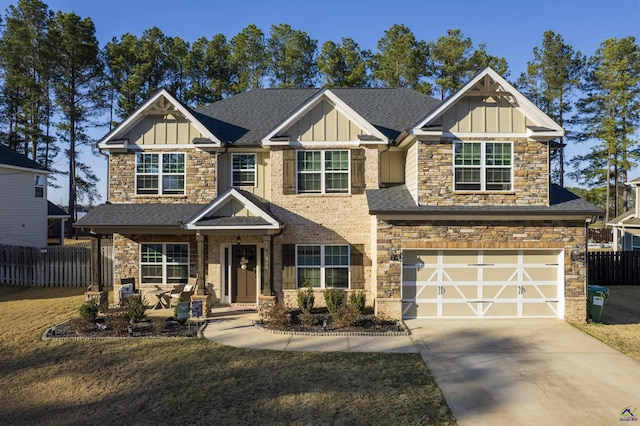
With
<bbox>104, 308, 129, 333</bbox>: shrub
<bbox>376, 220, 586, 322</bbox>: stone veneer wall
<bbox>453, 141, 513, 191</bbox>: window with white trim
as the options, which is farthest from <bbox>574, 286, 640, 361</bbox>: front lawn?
<bbox>104, 308, 129, 333</bbox>: shrub

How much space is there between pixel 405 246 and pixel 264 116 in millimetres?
8585

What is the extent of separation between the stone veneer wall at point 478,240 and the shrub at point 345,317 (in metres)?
1.05

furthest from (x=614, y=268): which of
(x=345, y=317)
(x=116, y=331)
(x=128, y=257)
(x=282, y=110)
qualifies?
(x=128, y=257)

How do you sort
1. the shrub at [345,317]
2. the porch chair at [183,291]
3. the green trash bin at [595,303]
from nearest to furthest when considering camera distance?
the shrub at [345,317]
the green trash bin at [595,303]
the porch chair at [183,291]

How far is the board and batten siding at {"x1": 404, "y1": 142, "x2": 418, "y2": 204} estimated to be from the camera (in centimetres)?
1263

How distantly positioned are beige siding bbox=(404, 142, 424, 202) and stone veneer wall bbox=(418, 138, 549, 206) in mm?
127

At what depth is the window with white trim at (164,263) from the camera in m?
14.7

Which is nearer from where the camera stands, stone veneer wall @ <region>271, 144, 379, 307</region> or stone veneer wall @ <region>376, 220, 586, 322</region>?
stone veneer wall @ <region>376, 220, 586, 322</region>

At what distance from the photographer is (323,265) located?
1401 centimetres

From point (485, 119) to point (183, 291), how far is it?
12208 mm

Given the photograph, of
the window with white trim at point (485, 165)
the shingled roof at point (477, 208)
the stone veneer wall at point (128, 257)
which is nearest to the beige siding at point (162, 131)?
the stone veneer wall at point (128, 257)

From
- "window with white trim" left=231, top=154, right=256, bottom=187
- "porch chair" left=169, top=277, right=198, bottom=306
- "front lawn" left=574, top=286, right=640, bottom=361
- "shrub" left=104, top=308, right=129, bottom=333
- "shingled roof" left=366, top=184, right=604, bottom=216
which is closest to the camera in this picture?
"front lawn" left=574, top=286, right=640, bottom=361

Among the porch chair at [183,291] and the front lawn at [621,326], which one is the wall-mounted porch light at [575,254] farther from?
the porch chair at [183,291]

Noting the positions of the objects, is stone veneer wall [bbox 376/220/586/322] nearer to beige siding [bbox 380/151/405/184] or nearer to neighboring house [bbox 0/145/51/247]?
beige siding [bbox 380/151/405/184]
